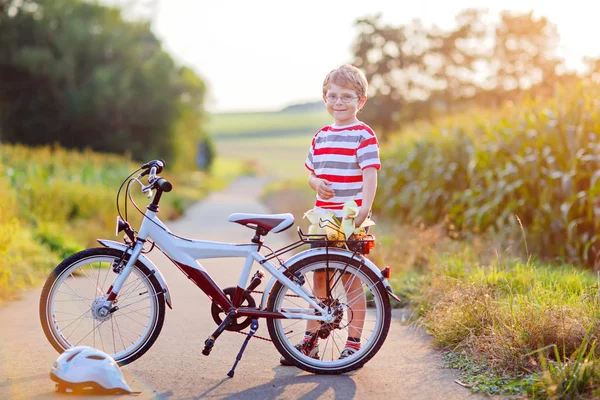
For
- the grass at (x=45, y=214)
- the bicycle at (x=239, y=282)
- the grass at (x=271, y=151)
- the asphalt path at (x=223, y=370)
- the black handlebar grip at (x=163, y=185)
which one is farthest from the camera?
the grass at (x=271, y=151)

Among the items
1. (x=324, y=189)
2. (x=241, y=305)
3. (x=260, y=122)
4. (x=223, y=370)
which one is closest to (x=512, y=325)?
(x=324, y=189)

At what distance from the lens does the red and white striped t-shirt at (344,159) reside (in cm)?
453

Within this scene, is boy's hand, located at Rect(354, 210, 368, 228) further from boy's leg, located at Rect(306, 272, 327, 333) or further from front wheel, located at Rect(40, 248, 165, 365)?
front wheel, located at Rect(40, 248, 165, 365)

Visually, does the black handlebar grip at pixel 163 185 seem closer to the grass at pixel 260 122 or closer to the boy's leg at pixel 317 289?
the boy's leg at pixel 317 289

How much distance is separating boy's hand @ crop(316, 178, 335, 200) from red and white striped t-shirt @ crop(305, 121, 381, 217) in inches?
1.4

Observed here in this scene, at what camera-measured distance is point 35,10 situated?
33188 millimetres

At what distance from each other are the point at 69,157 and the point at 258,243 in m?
15.4

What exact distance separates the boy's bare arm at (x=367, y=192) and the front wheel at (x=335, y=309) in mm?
272

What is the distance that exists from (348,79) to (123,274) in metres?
1.90

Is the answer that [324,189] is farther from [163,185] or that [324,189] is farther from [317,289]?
[163,185]

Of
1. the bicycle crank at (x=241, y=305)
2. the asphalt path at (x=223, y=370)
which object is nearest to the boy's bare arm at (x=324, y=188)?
the bicycle crank at (x=241, y=305)

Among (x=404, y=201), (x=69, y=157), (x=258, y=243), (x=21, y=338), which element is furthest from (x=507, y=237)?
(x=69, y=157)

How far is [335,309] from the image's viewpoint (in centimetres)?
452

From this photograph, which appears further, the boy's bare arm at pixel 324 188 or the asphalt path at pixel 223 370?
the boy's bare arm at pixel 324 188
